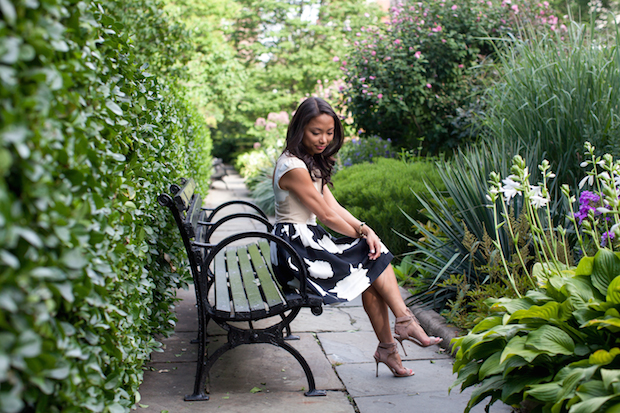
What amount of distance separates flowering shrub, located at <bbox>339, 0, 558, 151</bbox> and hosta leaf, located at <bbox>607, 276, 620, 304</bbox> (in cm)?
604

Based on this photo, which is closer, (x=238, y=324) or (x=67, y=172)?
(x=67, y=172)

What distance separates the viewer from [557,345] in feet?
6.19

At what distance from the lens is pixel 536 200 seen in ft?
7.71

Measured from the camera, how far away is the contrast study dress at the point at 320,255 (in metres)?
2.85

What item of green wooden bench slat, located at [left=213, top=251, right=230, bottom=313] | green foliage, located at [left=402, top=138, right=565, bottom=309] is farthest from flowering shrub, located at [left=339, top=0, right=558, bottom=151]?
green wooden bench slat, located at [left=213, top=251, right=230, bottom=313]

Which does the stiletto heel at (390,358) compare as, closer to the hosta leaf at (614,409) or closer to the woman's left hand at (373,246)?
the woman's left hand at (373,246)

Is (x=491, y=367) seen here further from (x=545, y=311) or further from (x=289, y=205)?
(x=289, y=205)

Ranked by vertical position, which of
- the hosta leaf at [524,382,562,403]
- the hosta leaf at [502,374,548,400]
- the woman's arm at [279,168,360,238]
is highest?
the woman's arm at [279,168,360,238]

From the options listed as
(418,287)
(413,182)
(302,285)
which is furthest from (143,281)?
(413,182)

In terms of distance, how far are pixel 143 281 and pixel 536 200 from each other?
183cm

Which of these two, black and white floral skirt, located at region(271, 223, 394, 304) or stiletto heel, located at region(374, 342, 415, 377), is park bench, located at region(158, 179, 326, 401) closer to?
black and white floral skirt, located at region(271, 223, 394, 304)

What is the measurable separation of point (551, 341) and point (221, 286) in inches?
72.9

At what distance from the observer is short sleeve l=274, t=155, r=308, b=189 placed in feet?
9.79

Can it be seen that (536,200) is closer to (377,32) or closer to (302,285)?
(302,285)
